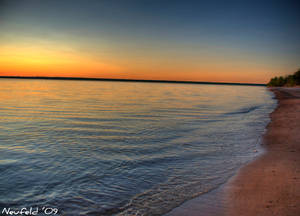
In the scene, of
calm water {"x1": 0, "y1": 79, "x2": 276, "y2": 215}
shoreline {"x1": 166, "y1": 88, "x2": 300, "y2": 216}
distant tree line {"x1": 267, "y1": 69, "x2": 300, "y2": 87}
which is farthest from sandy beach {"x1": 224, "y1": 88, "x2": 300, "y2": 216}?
distant tree line {"x1": 267, "y1": 69, "x2": 300, "y2": 87}

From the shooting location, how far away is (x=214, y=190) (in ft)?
15.8

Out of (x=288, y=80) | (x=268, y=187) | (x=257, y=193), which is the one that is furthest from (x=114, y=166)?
(x=288, y=80)

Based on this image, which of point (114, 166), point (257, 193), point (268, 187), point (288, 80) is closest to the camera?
point (257, 193)

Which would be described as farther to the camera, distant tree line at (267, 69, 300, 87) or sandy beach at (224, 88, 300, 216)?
distant tree line at (267, 69, 300, 87)

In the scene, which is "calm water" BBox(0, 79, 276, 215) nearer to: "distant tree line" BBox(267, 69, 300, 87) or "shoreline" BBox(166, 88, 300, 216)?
"shoreline" BBox(166, 88, 300, 216)

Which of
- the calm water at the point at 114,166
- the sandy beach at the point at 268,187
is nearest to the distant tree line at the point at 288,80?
the calm water at the point at 114,166

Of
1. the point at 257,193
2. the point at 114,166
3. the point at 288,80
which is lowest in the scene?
the point at 114,166

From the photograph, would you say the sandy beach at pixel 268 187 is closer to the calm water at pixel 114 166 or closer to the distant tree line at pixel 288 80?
the calm water at pixel 114 166

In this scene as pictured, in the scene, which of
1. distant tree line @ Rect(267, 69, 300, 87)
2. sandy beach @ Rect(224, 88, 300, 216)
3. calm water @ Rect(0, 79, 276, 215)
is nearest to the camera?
sandy beach @ Rect(224, 88, 300, 216)

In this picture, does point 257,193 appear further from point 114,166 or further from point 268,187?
point 114,166

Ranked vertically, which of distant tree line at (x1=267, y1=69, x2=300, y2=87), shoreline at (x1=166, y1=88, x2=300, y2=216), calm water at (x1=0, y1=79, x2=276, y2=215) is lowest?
calm water at (x1=0, y1=79, x2=276, y2=215)

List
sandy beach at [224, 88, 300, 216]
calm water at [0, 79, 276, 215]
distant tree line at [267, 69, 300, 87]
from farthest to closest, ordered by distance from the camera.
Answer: distant tree line at [267, 69, 300, 87], calm water at [0, 79, 276, 215], sandy beach at [224, 88, 300, 216]

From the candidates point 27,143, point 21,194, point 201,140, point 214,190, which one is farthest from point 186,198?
point 27,143

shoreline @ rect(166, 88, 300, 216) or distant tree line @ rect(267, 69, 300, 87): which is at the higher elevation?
distant tree line @ rect(267, 69, 300, 87)
